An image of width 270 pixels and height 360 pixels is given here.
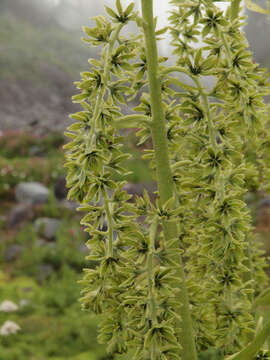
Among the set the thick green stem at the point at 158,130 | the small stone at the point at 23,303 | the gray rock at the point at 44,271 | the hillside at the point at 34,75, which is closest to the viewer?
the thick green stem at the point at 158,130

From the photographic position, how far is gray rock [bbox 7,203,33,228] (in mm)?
6684

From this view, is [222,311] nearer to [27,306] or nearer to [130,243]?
[130,243]

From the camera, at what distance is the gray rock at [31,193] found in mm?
7562

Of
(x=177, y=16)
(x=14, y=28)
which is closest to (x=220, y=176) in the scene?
(x=177, y=16)

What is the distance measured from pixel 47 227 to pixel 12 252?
30.5 inches

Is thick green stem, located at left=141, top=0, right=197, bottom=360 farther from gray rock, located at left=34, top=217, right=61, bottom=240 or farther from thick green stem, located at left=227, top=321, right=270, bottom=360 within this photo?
gray rock, located at left=34, top=217, right=61, bottom=240

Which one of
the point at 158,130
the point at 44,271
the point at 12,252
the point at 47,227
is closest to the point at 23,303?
the point at 44,271

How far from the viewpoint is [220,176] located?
64 centimetres

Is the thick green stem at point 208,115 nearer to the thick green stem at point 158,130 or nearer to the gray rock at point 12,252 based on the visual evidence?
the thick green stem at point 158,130

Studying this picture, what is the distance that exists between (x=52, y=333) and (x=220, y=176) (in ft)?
11.0

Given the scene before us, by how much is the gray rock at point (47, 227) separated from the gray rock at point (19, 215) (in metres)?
0.39

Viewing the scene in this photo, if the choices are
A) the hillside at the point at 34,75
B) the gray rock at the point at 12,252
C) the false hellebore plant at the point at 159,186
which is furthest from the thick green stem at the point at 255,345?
the hillside at the point at 34,75

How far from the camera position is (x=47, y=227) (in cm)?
620

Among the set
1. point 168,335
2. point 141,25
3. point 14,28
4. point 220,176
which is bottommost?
point 168,335
